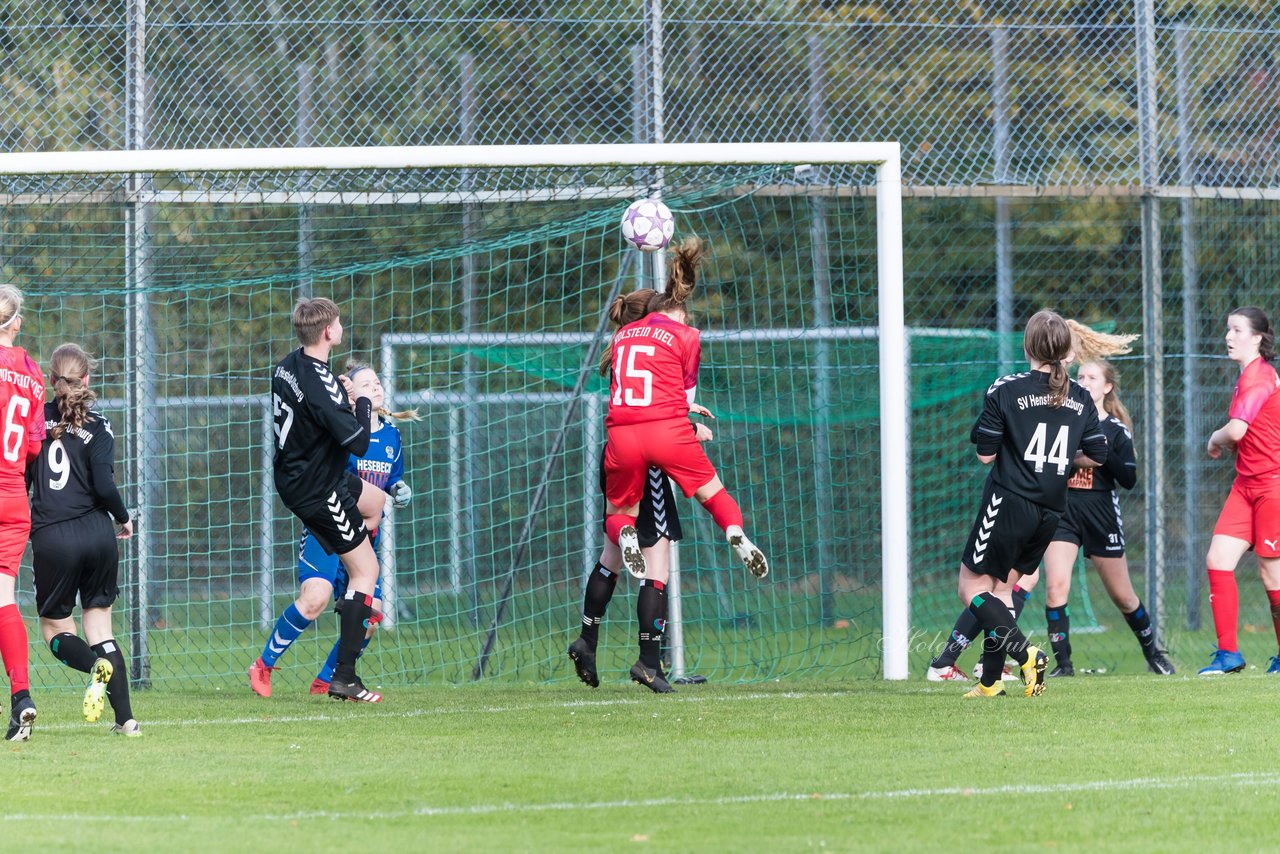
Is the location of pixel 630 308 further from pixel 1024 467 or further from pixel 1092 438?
pixel 1092 438

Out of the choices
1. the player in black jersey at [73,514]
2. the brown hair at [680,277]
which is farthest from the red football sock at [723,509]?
the player in black jersey at [73,514]

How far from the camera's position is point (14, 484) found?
6551mm

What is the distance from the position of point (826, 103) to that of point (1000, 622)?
19.3ft

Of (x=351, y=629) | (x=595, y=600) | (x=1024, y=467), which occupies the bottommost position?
(x=351, y=629)

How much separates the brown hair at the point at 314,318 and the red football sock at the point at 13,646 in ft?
5.92

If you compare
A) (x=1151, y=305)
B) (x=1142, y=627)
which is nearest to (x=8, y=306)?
(x=1142, y=627)

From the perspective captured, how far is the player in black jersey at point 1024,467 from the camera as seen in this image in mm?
7188

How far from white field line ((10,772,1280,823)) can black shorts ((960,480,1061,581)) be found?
1.94m

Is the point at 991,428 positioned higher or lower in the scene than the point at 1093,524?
higher

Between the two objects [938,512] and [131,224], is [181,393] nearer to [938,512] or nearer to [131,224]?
[131,224]

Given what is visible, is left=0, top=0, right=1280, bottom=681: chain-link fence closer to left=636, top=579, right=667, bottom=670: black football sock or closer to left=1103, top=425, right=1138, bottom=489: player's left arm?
left=1103, top=425, right=1138, bottom=489: player's left arm

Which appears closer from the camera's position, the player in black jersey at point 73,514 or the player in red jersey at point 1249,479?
the player in black jersey at point 73,514

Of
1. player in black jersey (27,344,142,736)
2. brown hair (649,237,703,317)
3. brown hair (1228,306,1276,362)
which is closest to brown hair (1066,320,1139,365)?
brown hair (1228,306,1276,362)

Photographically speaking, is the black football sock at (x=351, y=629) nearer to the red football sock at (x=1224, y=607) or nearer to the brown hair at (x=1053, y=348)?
the brown hair at (x=1053, y=348)
